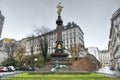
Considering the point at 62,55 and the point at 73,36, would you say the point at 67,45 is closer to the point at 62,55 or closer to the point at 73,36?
the point at 73,36

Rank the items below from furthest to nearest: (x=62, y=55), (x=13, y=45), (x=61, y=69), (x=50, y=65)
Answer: (x=13, y=45), (x=62, y=55), (x=50, y=65), (x=61, y=69)

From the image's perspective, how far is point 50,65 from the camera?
120 feet

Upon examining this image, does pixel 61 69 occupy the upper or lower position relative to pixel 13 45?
lower

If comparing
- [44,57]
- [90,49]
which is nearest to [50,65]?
[44,57]

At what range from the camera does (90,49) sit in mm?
119312

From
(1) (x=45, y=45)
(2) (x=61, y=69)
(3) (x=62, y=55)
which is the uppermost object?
(1) (x=45, y=45)

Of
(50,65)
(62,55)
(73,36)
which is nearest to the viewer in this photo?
(50,65)

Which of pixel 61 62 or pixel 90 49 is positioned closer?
pixel 61 62

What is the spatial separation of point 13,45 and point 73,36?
37.4 meters

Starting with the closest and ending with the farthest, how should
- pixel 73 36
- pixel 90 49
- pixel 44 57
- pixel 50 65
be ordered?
1. pixel 50 65
2. pixel 44 57
3. pixel 73 36
4. pixel 90 49

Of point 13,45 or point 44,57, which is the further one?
point 13,45

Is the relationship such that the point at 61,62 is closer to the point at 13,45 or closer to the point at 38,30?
the point at 38,30

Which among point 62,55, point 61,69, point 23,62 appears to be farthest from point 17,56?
point 61,69

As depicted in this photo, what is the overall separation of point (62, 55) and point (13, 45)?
38.9 m
